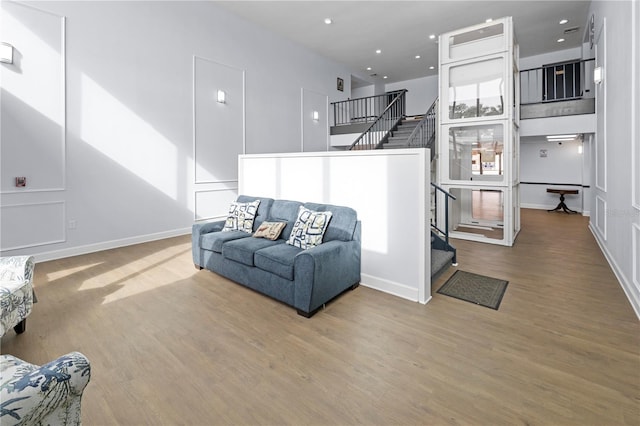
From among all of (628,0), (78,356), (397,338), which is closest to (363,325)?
(397,338)

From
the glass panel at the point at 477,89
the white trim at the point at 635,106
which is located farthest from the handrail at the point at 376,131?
the white trim at the point at 635,106

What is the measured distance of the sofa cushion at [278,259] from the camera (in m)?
2.90

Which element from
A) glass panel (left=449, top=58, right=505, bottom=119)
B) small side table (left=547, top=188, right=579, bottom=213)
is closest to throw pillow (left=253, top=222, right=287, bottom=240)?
glass panel (left=449, top=58, right=505, bottom=119)

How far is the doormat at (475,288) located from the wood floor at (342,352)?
13 centimetres

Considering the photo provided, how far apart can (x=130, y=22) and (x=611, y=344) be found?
724cm

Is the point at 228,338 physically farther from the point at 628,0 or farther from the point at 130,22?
the point at 130,22

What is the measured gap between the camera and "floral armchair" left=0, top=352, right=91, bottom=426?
978 mm

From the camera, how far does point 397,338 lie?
245cm

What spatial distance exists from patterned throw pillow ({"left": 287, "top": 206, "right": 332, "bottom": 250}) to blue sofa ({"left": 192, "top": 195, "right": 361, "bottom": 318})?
0.08 m

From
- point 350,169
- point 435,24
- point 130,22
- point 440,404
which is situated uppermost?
point 435,24

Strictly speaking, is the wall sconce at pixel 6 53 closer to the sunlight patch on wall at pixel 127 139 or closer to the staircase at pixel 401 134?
the sunlight patch on wall at pixel 127 139

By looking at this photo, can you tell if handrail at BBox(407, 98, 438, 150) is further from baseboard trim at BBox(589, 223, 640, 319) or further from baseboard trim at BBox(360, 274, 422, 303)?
baseboard trim at BBox(360, 274, 422, 303)

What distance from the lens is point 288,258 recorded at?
297 cm

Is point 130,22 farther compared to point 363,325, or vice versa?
point 130,22
